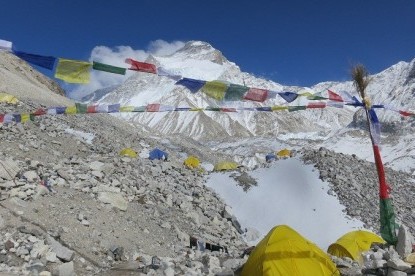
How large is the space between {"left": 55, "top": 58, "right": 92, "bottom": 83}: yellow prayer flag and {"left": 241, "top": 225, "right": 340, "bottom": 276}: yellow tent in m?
6.38

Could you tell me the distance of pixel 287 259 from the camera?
10.4 meters

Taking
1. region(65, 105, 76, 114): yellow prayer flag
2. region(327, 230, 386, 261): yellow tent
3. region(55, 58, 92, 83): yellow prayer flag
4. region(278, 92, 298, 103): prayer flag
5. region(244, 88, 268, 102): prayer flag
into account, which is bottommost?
region(327, 230, 386, 261): yellow tent

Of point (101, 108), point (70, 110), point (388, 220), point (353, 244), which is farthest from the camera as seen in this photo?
point (101, 108)

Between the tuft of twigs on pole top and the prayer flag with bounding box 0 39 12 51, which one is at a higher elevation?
the tuft of twigs on pole top

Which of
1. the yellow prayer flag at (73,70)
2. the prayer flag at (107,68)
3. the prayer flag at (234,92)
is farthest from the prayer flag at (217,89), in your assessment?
the yellow prayer flag at (73,70)

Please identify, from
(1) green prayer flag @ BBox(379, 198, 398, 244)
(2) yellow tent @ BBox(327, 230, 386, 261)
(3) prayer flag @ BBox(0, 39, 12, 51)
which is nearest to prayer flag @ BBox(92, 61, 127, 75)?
(3) prayer flag @ BBox(0, 39, 12, 51)

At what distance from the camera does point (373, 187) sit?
25328 millimetres

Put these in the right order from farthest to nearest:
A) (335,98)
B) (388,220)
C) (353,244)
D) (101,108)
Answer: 1. (101,108)
2. (353,244)
3. (335,98)
4. (388,220)

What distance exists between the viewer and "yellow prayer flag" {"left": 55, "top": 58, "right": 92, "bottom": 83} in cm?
1187

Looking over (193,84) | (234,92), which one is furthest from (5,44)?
(234,92)

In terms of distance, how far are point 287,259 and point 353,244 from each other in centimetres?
625

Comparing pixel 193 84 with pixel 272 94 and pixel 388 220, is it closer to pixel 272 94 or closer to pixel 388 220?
pixel 272 94

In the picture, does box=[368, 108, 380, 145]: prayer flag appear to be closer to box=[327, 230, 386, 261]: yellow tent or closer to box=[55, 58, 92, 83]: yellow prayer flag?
box=[327, 230, 386, 261]: yellow tent

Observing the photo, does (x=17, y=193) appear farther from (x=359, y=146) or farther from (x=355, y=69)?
(x=359, y=146)
